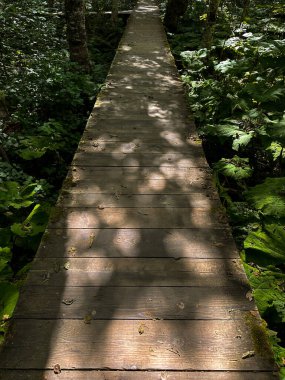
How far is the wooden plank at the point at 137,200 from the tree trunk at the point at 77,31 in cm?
522

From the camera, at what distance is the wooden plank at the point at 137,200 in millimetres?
3182

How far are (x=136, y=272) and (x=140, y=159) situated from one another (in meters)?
1.86

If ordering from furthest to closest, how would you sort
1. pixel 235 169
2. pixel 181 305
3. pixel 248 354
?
1. pixel 235 169
2. pixel 181 305
3. pixel 248 354

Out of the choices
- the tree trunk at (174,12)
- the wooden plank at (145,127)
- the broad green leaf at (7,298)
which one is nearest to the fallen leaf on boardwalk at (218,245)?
the broad green leaf at (7,298)

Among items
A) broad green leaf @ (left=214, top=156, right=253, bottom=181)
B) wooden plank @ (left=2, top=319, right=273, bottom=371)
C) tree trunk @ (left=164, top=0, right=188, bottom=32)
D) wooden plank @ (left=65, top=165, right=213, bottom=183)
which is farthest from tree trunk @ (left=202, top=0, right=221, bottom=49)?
wooden plank @ (left=2, top=319, right=273, bottom=371)

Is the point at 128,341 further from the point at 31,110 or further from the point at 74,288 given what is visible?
the point at 31,110

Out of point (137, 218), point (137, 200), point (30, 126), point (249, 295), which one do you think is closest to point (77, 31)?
→ point (30, 126)

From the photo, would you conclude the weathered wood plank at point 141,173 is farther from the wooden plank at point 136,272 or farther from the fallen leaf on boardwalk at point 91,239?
the wooden plank at point 136,272

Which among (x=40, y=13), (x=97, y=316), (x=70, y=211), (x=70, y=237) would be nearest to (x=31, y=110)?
(x=70, y=211)

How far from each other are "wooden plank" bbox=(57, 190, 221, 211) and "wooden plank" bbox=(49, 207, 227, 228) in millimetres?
68

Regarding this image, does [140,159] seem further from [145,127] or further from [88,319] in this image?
[88,319]

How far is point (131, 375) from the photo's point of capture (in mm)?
1831

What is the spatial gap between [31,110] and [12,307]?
14.4 feet

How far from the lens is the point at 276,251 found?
93.8 inches
